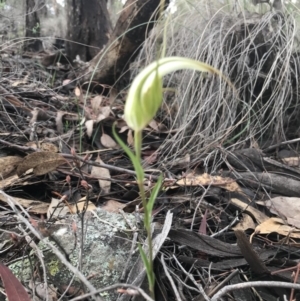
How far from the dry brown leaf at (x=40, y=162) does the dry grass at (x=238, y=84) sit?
0.58 meters

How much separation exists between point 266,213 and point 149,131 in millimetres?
846

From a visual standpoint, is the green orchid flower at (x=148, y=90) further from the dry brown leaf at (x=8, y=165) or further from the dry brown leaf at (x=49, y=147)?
the dry brown leaf at (x=49, y=147)

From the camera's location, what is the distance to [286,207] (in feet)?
4.68

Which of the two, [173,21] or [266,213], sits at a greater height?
[173,21]

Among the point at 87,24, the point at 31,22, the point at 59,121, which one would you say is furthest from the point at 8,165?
the point at 31,22

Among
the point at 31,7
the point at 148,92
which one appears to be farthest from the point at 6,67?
the point at 148,92

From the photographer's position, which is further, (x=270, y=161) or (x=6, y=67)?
(x=6, y=67)

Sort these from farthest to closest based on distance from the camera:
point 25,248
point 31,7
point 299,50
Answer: point 31,7 → point 299,50 → point 25,248

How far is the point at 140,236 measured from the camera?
1.09 m

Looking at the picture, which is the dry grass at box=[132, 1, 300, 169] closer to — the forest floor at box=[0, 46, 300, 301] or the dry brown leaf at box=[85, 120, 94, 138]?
the forest floor at box=[0, 46, 300, 301]

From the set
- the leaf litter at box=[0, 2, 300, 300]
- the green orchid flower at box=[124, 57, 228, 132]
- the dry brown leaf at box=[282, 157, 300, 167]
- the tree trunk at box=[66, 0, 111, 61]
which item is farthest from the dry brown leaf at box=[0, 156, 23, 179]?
the tree trunk at box=[66, 0, 111, 61]

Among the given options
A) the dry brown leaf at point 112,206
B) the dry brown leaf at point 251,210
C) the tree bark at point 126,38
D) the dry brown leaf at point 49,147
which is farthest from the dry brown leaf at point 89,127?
the dry brown leaf at point 251,210

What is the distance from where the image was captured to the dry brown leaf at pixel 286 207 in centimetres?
136

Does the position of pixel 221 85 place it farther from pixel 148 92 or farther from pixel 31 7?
pixel 31 7
